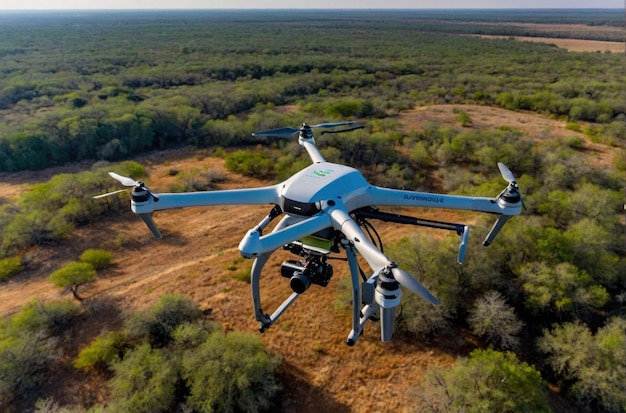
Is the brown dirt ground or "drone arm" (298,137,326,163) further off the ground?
"drone arm" (298,137,326,163)

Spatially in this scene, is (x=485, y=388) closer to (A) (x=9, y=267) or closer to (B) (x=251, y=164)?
(A) (x=9, y=267)

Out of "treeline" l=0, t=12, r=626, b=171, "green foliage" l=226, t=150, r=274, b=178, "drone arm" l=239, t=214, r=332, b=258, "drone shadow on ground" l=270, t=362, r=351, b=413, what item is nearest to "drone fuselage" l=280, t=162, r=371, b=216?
"drone arm" l=239, t=214, r=332, b=258

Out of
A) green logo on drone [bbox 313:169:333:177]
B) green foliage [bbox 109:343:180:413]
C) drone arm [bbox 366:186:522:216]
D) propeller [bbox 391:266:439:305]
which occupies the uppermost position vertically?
green logo on drone [bbox 313:169:333:177]

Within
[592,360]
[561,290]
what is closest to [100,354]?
[592,360]

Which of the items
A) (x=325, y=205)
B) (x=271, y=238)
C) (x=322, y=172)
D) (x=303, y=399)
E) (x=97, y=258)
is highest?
(x=271, y=238)

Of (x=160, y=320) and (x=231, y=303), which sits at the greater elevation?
(x=160, y=320)

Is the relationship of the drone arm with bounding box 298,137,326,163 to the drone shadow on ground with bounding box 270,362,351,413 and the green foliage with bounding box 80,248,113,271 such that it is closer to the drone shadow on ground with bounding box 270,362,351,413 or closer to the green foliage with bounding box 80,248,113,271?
the drone shadow on ground with bounding box 270,362,351,413

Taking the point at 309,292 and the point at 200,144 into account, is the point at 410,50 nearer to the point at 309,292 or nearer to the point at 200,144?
the point at 200,144
